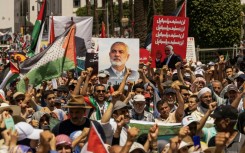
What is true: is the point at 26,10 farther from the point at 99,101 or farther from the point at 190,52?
the point at 99,101

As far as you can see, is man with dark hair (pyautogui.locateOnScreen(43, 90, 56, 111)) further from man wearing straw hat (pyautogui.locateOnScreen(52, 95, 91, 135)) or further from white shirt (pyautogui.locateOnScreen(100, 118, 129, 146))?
white shirt (pyautogui.locateOnScreen(100, 118, 129, 146))

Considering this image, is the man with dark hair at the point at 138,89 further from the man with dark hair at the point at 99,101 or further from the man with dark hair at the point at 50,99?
the man with dark hair at the point at 50,99

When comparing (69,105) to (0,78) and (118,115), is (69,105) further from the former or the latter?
(0,78)

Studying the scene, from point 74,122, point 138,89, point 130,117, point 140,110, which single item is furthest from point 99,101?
point 74,122

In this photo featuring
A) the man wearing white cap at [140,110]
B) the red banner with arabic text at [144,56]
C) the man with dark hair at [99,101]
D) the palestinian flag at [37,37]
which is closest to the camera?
the man wearing white cap at [140,110]

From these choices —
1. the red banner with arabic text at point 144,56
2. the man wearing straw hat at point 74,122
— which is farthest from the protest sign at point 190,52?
the man wearing straw hat at point 74,122

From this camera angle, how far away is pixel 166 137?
9.79 m

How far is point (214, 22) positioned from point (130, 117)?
2170cm

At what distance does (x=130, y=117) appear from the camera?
36.1 feet

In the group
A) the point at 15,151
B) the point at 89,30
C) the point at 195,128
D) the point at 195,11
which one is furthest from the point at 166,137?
the point at 195,11

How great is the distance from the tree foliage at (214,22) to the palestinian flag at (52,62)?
1700 cm

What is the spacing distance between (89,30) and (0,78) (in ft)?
7.49

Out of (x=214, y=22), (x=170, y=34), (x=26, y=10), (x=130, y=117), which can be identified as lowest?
(x=26, y=10)

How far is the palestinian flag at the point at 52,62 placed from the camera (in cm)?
1419
